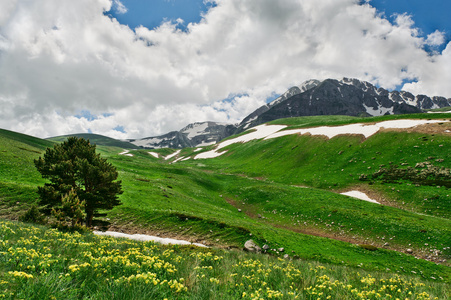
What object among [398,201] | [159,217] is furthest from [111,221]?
[398,201]

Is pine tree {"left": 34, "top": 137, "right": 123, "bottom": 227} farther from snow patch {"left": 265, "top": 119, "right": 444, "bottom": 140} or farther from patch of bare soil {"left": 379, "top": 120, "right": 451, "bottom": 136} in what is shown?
patch of bare soil {"left": 379, "top": 120, "right": 451, "bottom": 136}

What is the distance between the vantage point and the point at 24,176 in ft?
109

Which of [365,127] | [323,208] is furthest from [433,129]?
[323,208]

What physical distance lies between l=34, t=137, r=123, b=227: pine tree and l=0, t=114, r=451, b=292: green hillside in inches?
243

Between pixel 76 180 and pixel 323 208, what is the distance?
35.8 m

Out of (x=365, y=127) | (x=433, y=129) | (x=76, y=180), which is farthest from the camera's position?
(x=365, y=127)

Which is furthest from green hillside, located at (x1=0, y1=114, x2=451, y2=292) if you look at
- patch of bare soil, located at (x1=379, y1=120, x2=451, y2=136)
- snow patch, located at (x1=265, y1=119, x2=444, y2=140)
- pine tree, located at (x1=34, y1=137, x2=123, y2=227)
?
pine tree, located at (x1=34, y1=137, x2=123, y2=227)

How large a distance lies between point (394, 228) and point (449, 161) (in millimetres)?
32521

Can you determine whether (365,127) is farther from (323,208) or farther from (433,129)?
(323,208)

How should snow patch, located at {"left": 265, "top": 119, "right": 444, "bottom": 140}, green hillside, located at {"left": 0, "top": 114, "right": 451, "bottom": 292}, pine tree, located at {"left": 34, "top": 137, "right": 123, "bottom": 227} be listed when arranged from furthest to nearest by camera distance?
snow patch, located at {"left": 265, "top": 119, "right": 444, "bottom": 140} < green hillside, located at {"left": 0, "top": 114, "right": 451, "bottom": 292} < pine tree, located at {"left": 34, "top": 137, "right": 123, "bottom": 227}

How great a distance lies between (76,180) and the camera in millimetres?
18797

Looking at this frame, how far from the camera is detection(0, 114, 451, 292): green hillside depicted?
872 inches

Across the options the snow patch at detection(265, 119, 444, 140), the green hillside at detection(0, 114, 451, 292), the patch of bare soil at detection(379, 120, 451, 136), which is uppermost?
the snow patch at detection(265, 119, 444, 140)

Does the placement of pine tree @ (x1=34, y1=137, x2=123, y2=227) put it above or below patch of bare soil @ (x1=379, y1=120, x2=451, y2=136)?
above
